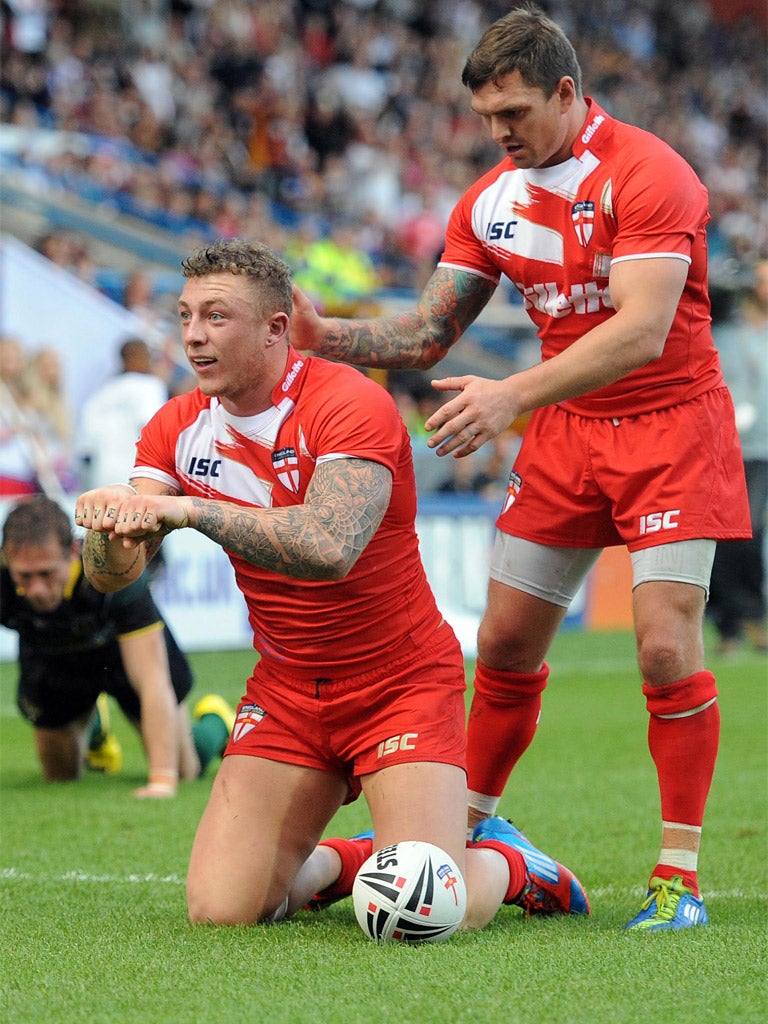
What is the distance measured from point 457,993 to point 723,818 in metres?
2.78

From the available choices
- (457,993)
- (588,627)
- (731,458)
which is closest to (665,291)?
(731,458)

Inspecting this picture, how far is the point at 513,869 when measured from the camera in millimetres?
4145

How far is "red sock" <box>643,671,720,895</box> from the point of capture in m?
4.11

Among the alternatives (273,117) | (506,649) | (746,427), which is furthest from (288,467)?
(273,117)

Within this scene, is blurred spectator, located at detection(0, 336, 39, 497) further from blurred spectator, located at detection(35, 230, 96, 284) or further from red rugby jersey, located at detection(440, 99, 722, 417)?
red rugby jersey, located at detection(440, 99, 722, 417)

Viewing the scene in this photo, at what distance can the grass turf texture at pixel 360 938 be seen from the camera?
308 cm

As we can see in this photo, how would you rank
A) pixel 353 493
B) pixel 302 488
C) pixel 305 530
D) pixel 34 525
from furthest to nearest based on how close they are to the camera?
pixel 34 525, pixel 302 488, pixel 353 493, pixel 305 530

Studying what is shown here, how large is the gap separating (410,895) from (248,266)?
161 centimetres

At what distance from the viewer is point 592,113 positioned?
4.24 meters

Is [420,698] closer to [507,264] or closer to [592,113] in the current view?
[507,264]

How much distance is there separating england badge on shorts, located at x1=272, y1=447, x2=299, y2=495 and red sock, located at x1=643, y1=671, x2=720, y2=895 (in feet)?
3.67

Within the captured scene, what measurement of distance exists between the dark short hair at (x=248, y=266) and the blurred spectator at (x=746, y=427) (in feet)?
22.1

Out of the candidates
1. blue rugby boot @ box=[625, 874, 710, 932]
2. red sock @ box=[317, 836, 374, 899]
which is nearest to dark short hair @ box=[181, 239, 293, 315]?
red sock @ box=[317, 836, 374, 899]

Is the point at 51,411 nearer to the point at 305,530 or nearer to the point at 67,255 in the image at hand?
the point at 67,255
